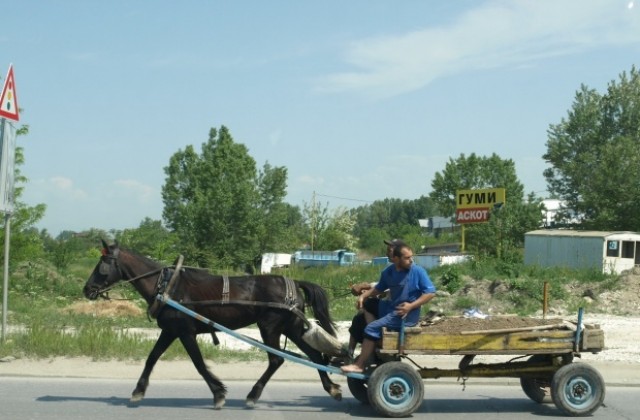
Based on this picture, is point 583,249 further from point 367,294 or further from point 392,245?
A: point 392,245

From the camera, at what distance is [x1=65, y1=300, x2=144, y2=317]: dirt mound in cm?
2064

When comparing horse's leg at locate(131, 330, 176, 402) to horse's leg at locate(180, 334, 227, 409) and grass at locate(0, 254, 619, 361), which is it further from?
grass at locate(0, 254, 619, 361)

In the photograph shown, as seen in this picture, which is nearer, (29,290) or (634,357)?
(634,357)

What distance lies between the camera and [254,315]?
9.92 metres

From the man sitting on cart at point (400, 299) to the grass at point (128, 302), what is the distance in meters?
3.41

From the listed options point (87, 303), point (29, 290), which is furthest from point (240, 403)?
point (29, 290)

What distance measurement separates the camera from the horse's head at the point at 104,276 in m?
9.88

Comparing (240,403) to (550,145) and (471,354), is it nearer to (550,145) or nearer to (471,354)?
(471,354)

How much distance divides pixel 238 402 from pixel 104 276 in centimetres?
221

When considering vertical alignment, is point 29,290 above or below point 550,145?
below

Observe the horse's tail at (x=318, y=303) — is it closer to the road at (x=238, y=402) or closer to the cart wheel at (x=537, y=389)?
the road at (x=238, y=402)

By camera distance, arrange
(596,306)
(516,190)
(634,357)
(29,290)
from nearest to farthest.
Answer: (634,357), (596,306), (29,290), (516,190)

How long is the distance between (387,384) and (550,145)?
201 feet

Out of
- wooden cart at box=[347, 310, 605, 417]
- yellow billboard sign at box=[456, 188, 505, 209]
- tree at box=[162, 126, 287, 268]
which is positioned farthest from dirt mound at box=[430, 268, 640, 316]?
tree at box=[162, 126, 287, 268]
